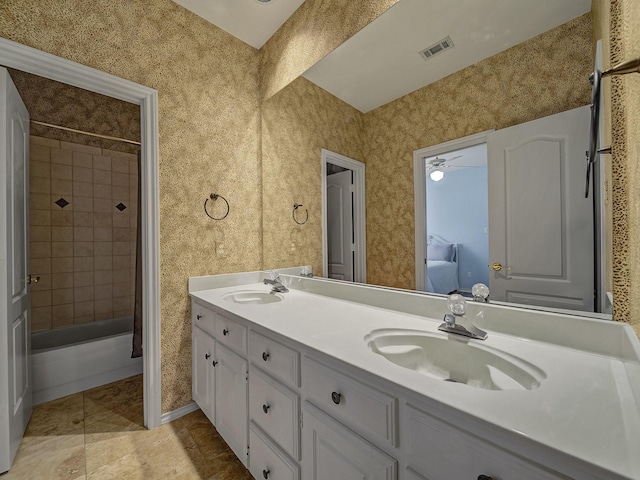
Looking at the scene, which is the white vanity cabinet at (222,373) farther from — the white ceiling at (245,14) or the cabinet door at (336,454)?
the white ceiling at (245,14)

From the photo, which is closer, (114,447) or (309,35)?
(114,447)

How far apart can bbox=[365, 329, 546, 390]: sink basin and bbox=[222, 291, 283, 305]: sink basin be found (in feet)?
2.93

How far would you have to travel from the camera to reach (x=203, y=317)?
1.66 m

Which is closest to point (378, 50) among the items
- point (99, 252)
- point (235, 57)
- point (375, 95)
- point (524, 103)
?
point (375, 95)

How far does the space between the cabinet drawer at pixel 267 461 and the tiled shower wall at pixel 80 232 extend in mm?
2386

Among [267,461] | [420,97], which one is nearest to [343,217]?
[420,97]

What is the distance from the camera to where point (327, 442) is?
0.84 metres

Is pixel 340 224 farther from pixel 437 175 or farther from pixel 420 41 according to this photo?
pixel 420 41

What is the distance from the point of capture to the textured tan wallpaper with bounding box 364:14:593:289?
0.81m

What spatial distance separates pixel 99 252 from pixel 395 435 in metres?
3.19

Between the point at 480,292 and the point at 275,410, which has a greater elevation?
the point at 480,292

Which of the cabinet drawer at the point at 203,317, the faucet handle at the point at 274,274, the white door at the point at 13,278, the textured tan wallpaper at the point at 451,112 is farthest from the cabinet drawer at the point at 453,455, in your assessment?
the white door at the point at 13,278

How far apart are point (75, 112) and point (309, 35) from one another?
86.7 inches

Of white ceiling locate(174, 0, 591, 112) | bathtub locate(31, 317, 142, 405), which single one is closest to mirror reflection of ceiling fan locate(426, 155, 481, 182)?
white ceiling locate(174, 0, 591, 112)
